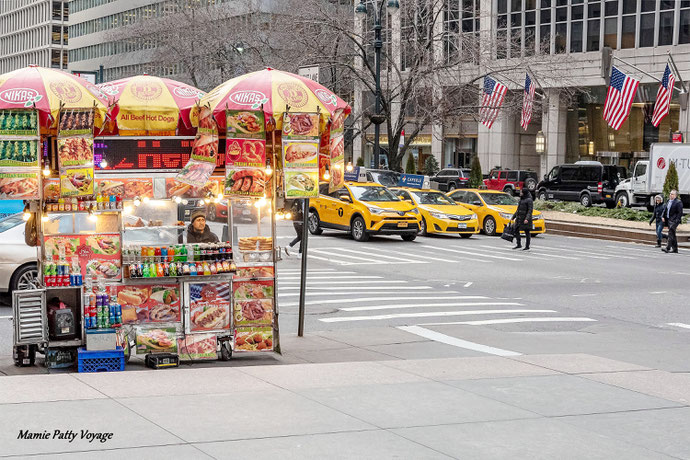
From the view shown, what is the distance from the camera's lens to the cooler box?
10.3 m

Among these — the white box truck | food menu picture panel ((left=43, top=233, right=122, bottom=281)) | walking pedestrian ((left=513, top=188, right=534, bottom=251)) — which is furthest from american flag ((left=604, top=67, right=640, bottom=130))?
food menu picture panel ((left=43, top=233, right=122, bottom=281))

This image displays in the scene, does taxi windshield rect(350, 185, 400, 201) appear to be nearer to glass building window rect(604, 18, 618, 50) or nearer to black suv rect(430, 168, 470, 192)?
black suv rect(430, 168, 470, 192)

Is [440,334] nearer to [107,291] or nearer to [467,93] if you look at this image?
[107,291]

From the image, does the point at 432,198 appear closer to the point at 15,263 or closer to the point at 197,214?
the point at 15,263

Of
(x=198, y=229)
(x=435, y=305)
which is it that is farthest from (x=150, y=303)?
(x=435, y=305)

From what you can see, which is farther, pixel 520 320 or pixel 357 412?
pixel 520 320

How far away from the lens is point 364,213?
29.0m

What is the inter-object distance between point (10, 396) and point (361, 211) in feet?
68.7

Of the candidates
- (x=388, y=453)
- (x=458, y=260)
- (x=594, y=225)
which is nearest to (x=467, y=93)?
(x=594, y=225)

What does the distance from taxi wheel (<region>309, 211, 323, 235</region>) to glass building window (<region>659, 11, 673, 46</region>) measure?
35.2m

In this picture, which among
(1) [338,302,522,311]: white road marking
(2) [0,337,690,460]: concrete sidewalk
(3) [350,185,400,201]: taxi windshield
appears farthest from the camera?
(3) [350,185,400,201]: taxi windshield

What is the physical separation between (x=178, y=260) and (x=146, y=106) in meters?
1.77

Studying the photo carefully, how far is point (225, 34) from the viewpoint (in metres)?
51.6

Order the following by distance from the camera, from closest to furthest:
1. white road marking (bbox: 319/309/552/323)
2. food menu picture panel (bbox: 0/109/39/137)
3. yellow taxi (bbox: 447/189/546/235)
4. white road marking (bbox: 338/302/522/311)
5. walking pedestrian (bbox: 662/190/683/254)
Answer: food menu picture panel (bbox: 0/109/39/137) → white road marking (bbox: 319/309/552/323) → white road marking (bbox: 338/302/522/311) → walking pedestrian (bbox: 662/190/683/254) → yellow taxi (bbox: 447/189/546/235)
